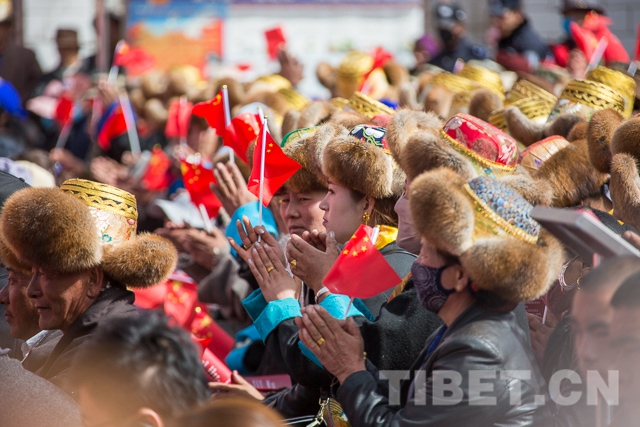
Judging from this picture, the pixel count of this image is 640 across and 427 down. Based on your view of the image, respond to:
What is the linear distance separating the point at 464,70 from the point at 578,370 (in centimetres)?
600

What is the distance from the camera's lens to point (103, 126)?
9.52m

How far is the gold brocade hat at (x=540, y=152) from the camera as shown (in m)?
4.11

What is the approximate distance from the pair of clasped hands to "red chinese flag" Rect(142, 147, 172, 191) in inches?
174

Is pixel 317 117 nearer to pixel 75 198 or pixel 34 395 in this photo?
pixel 75 198

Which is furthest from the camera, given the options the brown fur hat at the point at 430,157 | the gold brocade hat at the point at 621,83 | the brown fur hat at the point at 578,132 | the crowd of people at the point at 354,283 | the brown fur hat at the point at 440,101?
the brown fur hat at the point at 440,101

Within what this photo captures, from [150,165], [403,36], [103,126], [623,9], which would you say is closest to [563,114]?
[150,165]

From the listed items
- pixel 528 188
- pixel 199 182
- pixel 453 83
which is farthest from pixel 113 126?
pixel 528 188

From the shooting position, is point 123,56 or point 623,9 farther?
point 623,9

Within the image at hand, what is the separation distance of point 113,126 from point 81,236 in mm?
6389

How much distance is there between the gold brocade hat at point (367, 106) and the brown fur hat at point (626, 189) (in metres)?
2.04

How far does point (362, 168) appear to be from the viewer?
344 centimetres

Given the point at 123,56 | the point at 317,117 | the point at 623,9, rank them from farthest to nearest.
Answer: the point at 623,9, the point at 123,56, the point at 317,117

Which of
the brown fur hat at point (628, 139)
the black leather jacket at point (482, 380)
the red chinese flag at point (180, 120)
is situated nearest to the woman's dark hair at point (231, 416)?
the black leather jacket at point (482, 380)

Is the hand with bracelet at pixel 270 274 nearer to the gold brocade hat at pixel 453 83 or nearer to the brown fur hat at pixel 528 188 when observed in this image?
the brown fur hat at pixel 528 188
